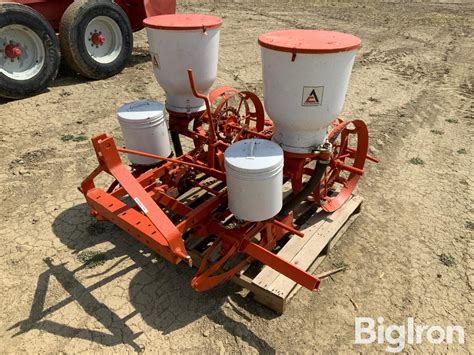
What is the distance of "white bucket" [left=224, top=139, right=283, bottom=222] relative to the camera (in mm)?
2732

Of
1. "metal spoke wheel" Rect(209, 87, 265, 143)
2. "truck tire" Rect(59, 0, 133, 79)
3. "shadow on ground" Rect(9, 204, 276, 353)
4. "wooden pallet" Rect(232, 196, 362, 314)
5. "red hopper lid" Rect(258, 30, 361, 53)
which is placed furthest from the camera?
"truck tire" Rect(59, 0, 133, 79)

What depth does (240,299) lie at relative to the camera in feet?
11.0

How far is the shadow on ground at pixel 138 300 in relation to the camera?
3025 millimetres

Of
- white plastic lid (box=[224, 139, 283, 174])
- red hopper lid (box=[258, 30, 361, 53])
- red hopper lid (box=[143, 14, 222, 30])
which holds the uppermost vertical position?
red hopper lid (box=[258, 30, 361, 53])

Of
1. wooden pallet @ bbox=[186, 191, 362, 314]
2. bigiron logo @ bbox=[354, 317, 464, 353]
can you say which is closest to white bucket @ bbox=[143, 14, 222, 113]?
wooden pallet @ bbox=[186, 191, 362, 314]

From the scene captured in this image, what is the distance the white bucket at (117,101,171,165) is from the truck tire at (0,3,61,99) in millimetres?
3778

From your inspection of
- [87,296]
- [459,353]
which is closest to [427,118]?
[459,353]

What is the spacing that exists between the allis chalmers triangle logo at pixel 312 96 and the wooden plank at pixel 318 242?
1.47 m

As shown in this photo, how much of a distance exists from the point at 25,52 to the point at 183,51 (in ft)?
14.5

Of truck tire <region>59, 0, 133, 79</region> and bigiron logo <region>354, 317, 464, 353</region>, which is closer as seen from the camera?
bigiron logo <region>354, 317, 464, 353</region>

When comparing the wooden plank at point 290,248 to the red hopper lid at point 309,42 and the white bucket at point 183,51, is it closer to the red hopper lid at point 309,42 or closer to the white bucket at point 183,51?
the white bucket at point 183,51

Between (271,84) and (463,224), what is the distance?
2.90m

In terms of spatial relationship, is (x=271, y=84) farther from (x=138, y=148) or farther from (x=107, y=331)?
(x=107, y=331)

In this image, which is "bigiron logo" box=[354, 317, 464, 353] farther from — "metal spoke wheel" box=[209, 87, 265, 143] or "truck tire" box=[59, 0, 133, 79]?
"truck tire" box=[59, 0, 133, 79]
